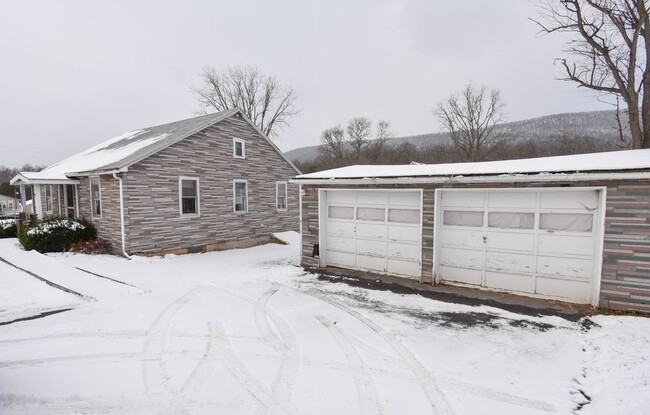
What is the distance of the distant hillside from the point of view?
42.6 meters

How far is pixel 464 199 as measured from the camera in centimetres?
799

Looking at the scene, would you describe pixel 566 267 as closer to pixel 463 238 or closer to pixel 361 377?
pixel 463 238

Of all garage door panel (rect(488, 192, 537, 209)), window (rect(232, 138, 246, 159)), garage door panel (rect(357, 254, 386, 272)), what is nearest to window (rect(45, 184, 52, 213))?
window (rect(232, 138, 246, 159))

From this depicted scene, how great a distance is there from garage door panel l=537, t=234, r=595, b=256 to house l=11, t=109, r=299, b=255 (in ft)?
38.5

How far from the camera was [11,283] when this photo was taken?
303 inches

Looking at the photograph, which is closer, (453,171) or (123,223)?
(453,171)

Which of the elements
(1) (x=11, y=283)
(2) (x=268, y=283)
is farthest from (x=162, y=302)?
(1) (x=11, y=283)

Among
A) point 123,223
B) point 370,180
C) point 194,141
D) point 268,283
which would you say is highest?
point 194,141

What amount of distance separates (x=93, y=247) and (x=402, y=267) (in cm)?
1092

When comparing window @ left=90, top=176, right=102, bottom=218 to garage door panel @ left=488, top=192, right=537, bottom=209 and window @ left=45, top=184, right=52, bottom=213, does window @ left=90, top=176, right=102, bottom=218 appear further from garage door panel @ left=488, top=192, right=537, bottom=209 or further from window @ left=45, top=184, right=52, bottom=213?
garage door panel @ left=488, top=192, right=537, bottom=209

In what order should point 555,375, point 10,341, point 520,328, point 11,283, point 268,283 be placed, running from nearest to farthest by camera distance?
point 555,375
point 10,341
point 520,328
point 11,283
point 268,283

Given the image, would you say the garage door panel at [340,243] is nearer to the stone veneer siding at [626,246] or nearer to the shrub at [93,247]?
the stone veneer siding at [626,246]

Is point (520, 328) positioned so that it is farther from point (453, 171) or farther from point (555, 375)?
point (453, 171)

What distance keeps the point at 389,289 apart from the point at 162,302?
5.20 meters
